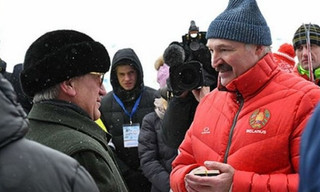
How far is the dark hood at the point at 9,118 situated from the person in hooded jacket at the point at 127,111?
3.58 metres

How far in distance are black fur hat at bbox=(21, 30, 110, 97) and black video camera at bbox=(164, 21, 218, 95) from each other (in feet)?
3.41

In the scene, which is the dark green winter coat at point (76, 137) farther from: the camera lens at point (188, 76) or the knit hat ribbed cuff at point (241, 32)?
the camera lens at point (188, 76)

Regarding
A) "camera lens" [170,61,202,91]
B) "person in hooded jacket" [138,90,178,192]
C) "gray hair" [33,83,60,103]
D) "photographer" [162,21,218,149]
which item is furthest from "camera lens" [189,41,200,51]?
"gray hair" [33,83,60,103]

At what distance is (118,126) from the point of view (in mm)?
4910

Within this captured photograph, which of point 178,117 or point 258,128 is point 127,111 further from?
point 258,128

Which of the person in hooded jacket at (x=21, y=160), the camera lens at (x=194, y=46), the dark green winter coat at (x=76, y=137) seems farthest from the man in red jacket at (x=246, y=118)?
the person in hooded jacket at (x=21, y=160)

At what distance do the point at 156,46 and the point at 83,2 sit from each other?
5.39 feet

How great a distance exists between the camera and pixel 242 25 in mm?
2584

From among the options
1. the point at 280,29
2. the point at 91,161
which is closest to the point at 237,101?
the point at 91,161

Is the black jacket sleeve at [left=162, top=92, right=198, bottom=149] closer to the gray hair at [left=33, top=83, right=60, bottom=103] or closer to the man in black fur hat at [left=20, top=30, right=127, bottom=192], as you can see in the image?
the man in black fur hat at [left=20, top=30, right=127, bottom=192]

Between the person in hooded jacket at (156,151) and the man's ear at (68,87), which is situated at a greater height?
the man's ear at (68,87)

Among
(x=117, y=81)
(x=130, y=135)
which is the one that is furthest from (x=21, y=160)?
(x=117, y=81)

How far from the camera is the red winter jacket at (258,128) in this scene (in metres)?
2.34

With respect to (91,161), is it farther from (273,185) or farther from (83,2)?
(83,2)
